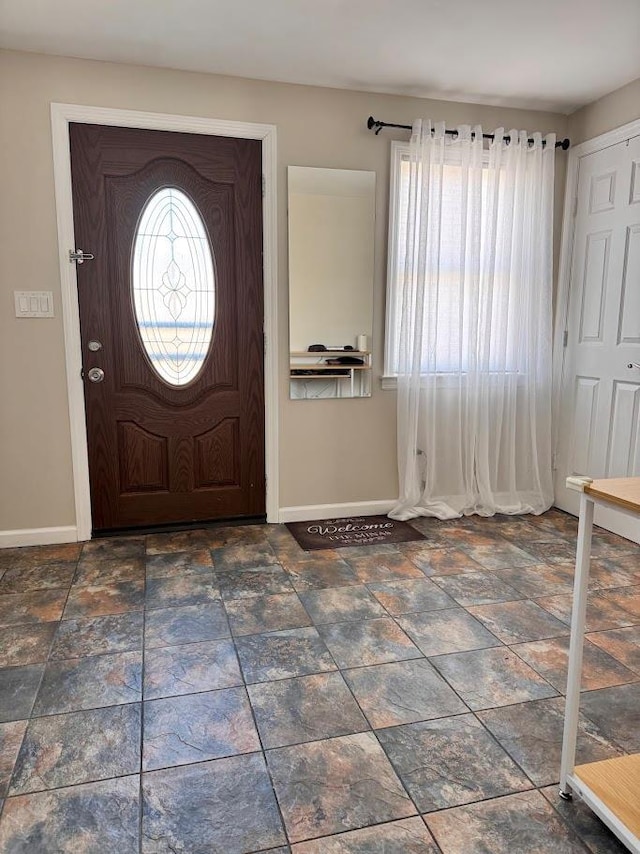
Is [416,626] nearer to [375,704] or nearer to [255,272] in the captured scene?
[375,704]

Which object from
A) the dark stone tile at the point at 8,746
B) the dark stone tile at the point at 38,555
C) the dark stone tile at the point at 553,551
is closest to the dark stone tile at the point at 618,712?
the dark stone tile at the point at 553,551

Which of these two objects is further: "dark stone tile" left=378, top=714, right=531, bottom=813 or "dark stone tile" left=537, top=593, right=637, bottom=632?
"dark stone tile" left=537, top=593, right=637, bottom=632

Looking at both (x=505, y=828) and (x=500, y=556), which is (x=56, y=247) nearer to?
(x=500, y=556)

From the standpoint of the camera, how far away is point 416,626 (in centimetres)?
231

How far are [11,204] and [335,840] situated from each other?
3037 millimetres

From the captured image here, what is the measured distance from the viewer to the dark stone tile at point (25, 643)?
2055mm

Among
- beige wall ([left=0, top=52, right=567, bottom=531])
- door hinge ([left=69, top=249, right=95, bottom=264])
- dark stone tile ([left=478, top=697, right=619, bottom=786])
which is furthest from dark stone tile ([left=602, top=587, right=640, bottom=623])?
door hinge ([left=69, top=249, right=95, bottom=264])

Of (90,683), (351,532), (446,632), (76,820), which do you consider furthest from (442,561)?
(76,820)

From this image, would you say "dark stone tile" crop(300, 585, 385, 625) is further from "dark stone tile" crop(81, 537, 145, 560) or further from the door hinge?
the door hinge

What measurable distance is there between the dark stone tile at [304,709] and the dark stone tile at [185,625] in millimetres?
406

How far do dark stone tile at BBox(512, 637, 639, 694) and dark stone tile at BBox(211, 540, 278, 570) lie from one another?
130 cm

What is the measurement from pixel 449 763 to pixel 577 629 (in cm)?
53

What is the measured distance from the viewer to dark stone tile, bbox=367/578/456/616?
97.2 inches

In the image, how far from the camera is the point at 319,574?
9.21 ft
